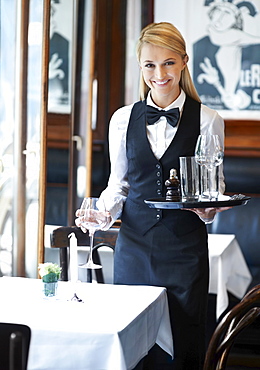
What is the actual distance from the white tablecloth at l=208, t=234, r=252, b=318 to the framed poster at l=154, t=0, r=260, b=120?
192 cm

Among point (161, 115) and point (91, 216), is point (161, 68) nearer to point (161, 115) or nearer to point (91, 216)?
point (161, 115)

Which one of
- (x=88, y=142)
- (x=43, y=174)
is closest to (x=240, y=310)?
(x=43, y=174)

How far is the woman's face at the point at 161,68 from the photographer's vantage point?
2.49m

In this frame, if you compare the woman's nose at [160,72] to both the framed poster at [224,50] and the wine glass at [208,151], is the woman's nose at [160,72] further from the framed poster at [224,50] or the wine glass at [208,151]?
the framed poster at [224,50]

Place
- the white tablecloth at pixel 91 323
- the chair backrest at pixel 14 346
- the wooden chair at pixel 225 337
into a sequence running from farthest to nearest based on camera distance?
the white tablecloth at pixel 91 323
the wooden chair at pixel 225 337
the chair backrest at pixel 14 346

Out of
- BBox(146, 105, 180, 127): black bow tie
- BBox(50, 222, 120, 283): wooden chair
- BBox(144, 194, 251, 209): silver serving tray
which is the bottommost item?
BBox(50, 222, 120, 283): wooden chair

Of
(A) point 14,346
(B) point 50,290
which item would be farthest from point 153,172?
(A) point 14,346

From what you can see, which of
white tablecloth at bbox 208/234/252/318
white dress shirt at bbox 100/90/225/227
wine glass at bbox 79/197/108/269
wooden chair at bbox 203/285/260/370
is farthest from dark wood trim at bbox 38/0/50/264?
wooden chair at bbox 203/285/260/370

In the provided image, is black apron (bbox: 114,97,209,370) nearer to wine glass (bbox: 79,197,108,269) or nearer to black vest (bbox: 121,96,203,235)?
black vest (bbox: 121,96,203,235)

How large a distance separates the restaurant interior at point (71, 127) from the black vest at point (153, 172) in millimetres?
451

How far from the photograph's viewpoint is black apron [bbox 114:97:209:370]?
7.98 feet

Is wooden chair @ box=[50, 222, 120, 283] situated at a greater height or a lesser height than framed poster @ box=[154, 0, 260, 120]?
lesser

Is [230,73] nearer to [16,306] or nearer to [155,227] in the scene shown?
[155,227]

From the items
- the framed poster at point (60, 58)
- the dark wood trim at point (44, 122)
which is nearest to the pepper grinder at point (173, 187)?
the dark wood trim at point (44, 122)
